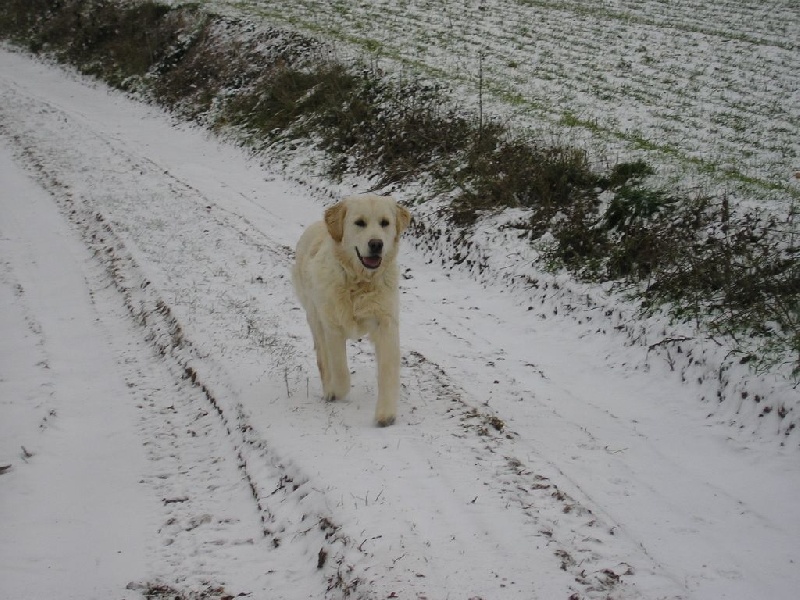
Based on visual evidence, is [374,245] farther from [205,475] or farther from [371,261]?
[205,475]

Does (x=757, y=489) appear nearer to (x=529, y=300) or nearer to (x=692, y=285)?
(x=692, y=285)

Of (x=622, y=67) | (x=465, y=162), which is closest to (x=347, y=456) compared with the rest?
(x=465, y=162)

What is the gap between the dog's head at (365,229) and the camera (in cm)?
529

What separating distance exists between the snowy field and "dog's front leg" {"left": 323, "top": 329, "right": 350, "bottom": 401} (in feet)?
17.9

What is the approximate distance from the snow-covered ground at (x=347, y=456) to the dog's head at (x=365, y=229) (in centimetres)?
140

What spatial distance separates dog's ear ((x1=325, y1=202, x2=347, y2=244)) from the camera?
5.48 metres

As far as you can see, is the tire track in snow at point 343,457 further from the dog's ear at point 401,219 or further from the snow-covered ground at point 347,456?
the dog's ear at point 401,219

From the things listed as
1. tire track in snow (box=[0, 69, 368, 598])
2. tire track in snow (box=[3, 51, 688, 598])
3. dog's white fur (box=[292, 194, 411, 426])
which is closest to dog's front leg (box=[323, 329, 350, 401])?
dog's white fur (box=[292, 194, 411, 426])

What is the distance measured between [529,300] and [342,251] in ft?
12.8

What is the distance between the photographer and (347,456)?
488cm

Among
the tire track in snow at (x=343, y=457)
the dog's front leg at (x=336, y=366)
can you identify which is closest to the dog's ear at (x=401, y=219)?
the dog's front leg at (x=336, y=366)

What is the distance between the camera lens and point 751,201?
8031 mm

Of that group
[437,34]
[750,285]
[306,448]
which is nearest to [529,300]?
[750,285]

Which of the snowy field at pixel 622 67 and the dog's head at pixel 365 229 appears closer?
the dog's head at pixel 365 229
